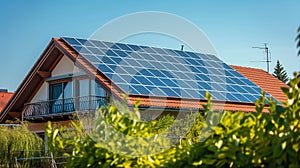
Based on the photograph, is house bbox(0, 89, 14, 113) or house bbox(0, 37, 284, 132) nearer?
house bbox(0, 37, 284, 132)

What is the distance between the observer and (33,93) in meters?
28.6

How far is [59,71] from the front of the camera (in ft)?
89.4

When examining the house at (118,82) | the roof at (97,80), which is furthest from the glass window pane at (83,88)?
the roof at (97,80)

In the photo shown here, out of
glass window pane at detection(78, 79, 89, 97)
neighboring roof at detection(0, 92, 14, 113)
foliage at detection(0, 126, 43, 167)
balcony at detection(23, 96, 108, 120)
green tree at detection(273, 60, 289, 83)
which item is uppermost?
green tree at detection(273, 60, 289, 83)

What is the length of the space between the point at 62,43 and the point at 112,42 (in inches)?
82.9

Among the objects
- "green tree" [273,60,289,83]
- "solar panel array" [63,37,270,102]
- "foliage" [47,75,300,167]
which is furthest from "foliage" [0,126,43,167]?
"green tree" [273,60,289,83]

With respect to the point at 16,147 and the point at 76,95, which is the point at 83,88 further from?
the point at 16,147

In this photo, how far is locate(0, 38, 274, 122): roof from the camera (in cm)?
2167

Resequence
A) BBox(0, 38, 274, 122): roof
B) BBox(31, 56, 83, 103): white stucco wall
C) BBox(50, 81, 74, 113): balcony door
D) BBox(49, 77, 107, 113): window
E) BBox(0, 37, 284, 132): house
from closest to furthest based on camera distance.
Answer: BBox(0, 38, 274, 122): roof < BBox(0, 37, 284, 132): house < BBox(49, 77, 107, 113): window < BBox(50, 81, 74, 113): balcony door < BBox(31, 56, 83, 103): white stucco wall

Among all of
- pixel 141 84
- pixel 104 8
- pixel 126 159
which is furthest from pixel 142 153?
pixel 141 84

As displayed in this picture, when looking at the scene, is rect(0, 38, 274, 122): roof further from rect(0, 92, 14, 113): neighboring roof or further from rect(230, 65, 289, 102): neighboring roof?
rect(0, 92, 14, 113): neighboring roof

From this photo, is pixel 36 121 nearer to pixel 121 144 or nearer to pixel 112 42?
pixel 112 42

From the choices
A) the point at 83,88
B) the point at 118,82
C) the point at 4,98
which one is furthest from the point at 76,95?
the point at 4,98

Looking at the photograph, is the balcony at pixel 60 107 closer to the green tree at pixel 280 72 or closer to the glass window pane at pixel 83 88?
the glass window pane at pixel 83 88
